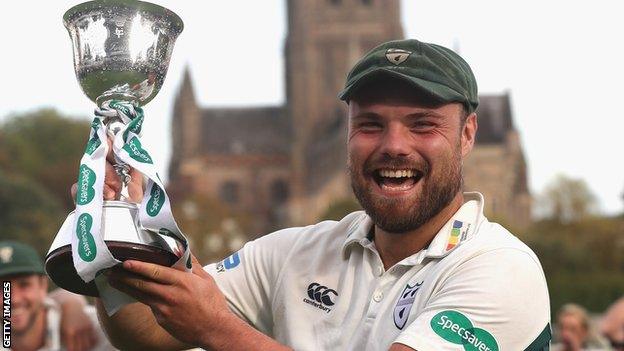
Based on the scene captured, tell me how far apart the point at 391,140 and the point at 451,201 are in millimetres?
272

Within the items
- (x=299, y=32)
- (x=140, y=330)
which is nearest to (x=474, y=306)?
(x=140, y=330)

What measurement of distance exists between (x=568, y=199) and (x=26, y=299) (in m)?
90.4

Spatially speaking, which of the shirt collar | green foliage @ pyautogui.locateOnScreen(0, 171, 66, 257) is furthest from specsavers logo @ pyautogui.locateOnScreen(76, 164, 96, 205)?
green foliage @ pyautogui.locateOnScreen(0, 171, 66, 257)

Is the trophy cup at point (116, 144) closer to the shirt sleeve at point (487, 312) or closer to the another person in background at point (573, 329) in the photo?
the shirt sleeve at point (487, 312)

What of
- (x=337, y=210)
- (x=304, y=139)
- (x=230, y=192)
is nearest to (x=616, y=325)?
(x=337, y=210)

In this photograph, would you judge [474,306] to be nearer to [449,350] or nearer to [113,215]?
[449,350]

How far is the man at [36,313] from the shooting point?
553cm

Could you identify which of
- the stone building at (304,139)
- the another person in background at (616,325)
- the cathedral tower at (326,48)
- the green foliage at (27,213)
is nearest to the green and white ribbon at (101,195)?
the another person in background at (616,325)

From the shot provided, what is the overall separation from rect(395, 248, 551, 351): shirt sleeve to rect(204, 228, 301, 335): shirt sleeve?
59 cm

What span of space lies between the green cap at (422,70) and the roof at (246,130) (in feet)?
352

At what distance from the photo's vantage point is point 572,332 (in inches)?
345

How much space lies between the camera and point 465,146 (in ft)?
11.0

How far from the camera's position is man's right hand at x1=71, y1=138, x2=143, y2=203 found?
9.84 feet

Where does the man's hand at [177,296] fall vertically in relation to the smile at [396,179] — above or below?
below
